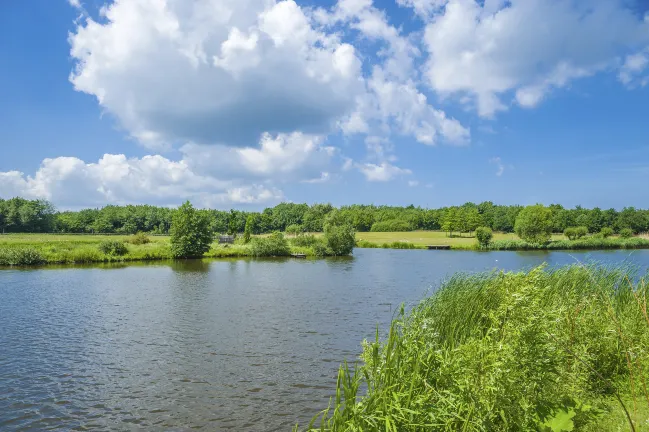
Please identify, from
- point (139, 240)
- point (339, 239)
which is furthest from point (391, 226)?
point (139, 240)

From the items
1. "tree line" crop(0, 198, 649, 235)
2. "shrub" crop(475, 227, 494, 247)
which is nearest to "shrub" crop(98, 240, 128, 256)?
"tree line" crop(0, 198, 649, 235)

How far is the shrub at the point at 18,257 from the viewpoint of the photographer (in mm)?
54219

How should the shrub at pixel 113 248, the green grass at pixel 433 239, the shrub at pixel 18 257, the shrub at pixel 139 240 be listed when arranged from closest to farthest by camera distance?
the shrub at pixel 18 257, the shrub at pixel 113 248, the shrub at pixel 139 240, the green grass at pixel 433 239

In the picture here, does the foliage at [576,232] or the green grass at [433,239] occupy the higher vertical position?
the foliage at [576,232]

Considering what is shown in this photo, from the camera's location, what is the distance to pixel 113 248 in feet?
211

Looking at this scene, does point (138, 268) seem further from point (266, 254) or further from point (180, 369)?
point (180, 369)

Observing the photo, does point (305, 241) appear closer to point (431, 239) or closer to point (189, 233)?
point (189, 233)

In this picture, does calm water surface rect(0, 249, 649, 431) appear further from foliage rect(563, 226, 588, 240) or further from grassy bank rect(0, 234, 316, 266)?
foliage rect(563, 226, 588, 240)

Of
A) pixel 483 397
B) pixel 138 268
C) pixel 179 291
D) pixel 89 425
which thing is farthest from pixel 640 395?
pixel 138 268

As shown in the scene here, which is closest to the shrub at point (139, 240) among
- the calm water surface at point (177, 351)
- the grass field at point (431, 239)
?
the calm water surface at point (177, 351)

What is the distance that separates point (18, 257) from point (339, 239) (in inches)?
2020

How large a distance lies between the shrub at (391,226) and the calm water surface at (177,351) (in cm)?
12436

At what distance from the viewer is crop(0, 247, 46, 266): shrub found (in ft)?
178

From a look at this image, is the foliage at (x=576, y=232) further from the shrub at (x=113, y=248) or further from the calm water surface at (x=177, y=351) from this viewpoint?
the shrub at (x=113, y=248)
